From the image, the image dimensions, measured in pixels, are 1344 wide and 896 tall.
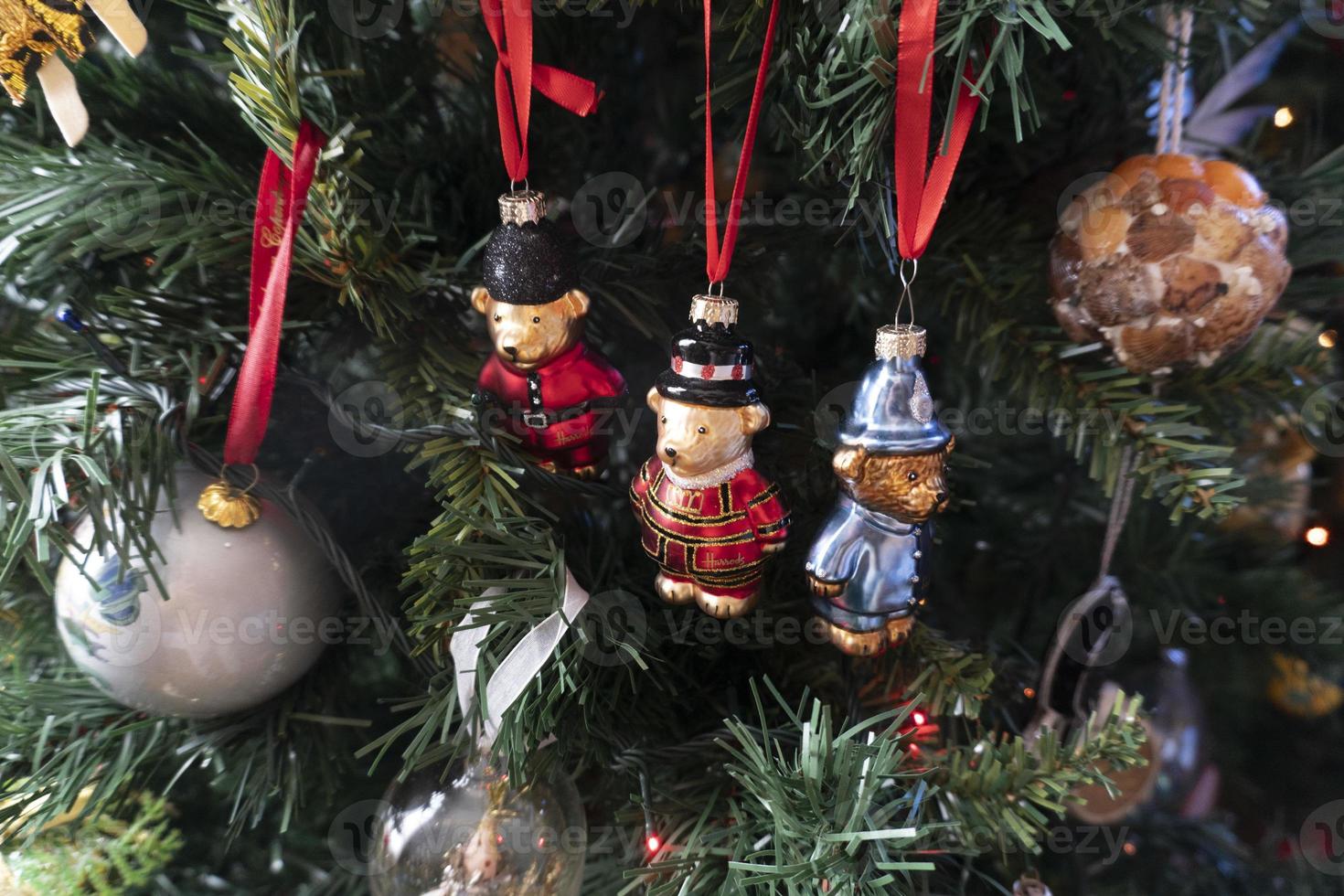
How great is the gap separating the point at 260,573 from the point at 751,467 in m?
0.31

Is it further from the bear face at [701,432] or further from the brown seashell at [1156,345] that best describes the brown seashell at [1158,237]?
the bear face at [701,432]

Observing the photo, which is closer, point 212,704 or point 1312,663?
point 212,704

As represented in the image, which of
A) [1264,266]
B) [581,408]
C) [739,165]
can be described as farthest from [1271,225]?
[581,408]

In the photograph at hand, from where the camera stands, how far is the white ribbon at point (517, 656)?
0.50 meters

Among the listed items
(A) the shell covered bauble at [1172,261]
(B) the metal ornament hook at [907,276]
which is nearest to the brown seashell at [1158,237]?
(A) the shell covered bauble at [1172,261]

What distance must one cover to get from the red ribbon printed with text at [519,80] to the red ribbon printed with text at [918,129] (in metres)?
0.19

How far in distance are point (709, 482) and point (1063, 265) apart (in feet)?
0.87

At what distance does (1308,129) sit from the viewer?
2.34 feet

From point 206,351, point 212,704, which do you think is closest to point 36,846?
point 212,704

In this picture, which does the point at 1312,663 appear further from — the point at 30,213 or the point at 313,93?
the point at 30,213

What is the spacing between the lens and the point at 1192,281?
1.82ft

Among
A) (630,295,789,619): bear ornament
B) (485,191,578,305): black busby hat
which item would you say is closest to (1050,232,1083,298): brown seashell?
(630,295,789,619): bear ornament

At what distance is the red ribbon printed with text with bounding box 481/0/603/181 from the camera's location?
1.71 ft

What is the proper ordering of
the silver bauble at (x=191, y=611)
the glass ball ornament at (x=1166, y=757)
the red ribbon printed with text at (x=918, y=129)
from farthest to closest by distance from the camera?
1. the glass ball ornament at (x=1166, y=757)
2. the silver bauble at (x=191, y=611)
3. the red ribbon printed with text at (x=918, y=129)
